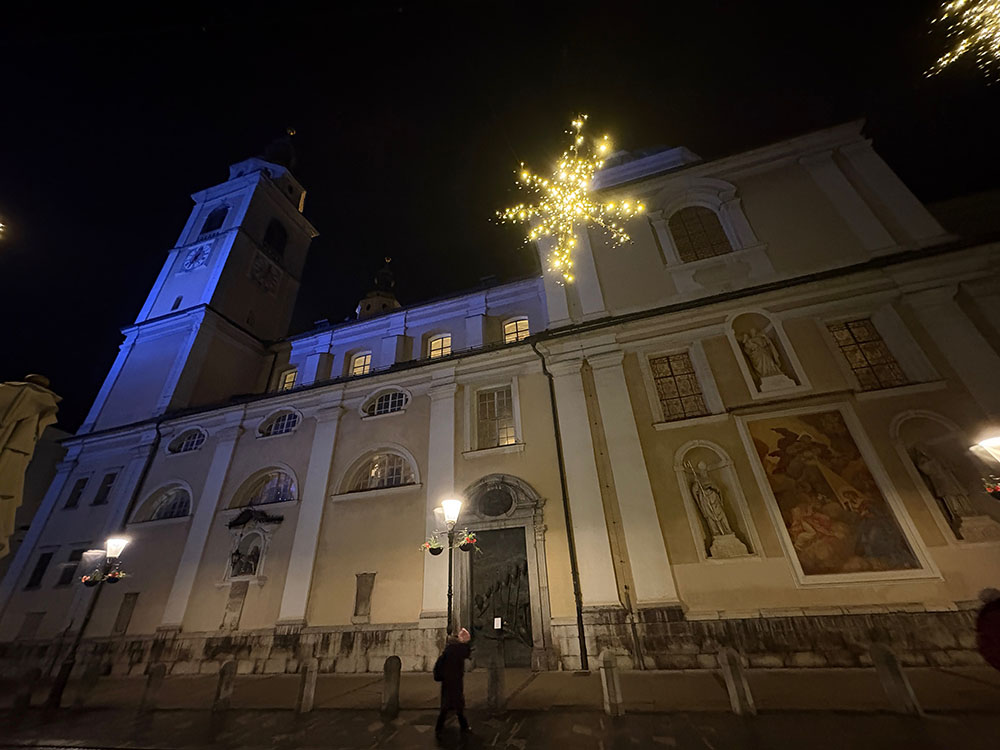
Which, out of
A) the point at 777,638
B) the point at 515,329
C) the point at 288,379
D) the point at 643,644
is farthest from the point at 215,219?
the point at 777,638

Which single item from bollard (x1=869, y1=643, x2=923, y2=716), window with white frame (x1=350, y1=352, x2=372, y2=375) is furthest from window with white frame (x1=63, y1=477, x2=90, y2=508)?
bollard (x1=869, y1=643, x2=923, y2=716)

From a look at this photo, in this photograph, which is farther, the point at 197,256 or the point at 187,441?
the point at 197,256

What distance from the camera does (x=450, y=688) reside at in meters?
5.59

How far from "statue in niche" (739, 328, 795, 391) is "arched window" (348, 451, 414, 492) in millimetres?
10761

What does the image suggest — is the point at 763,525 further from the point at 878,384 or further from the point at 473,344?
the point at 473,344

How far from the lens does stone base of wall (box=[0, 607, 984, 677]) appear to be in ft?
24.8

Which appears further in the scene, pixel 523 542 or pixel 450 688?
Answer: pixel 523 542

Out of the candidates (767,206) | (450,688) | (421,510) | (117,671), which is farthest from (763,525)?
(117,671)

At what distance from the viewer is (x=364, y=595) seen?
1153cm

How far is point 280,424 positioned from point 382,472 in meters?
5.39

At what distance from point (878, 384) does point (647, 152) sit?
14.0 meters

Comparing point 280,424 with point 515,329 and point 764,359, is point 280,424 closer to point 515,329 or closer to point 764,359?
point 515,329

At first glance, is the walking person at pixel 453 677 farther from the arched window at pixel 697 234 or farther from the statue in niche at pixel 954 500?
the arched window at pixel 697 234

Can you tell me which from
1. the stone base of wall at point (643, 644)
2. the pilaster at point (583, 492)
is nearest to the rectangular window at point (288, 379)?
the stone base of wall at point (643, 644)
